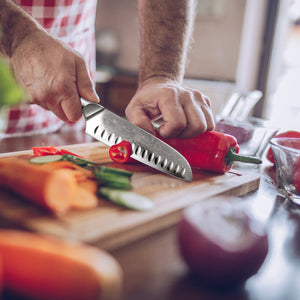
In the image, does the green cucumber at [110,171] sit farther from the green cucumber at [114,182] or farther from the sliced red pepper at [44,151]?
the sliced red pepper at [44,151]

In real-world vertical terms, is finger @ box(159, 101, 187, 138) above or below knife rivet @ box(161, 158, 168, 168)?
above

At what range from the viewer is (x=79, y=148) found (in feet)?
4.10

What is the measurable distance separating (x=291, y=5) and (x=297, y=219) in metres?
3.49

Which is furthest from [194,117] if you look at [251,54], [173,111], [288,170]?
[251,54]

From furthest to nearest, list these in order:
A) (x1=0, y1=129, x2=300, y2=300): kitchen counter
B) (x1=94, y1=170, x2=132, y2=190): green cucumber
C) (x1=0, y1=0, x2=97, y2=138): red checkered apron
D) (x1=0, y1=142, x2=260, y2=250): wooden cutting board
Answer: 1. (x1=0, y1=0, x2=97, y2=138): red checkered apron
2. (x1=94, y1=170, x2=132, y2=190): green cucumber
3. (x1=0, y1=142, x2=260, y2=250): wooden cutting board
4. (x1=0, y1=129, x2=300, y2=300): kitchen counter

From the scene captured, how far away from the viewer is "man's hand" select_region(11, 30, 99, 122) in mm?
985

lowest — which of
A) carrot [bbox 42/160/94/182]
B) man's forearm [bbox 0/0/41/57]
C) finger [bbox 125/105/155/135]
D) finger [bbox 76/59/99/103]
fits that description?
carrot [bbox 42/160/94/182]

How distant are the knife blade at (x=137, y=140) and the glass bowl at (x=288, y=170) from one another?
249 mm

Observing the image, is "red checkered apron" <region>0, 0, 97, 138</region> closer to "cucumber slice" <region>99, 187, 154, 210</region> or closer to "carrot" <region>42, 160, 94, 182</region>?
"carrot" <region>42, 160, 94, 182</region>

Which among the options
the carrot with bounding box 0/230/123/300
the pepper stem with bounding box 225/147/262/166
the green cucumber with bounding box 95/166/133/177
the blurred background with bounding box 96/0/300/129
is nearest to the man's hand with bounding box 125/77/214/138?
the pepper stem with bounding box 225/147/262/166

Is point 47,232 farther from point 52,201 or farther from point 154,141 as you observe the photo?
point 154,141

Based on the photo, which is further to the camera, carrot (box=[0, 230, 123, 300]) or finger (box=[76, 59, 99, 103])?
finger (box=[76, 59, 99, 103])

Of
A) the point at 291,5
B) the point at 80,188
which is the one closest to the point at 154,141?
the point at 80,188

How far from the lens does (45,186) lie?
592 millimetres
